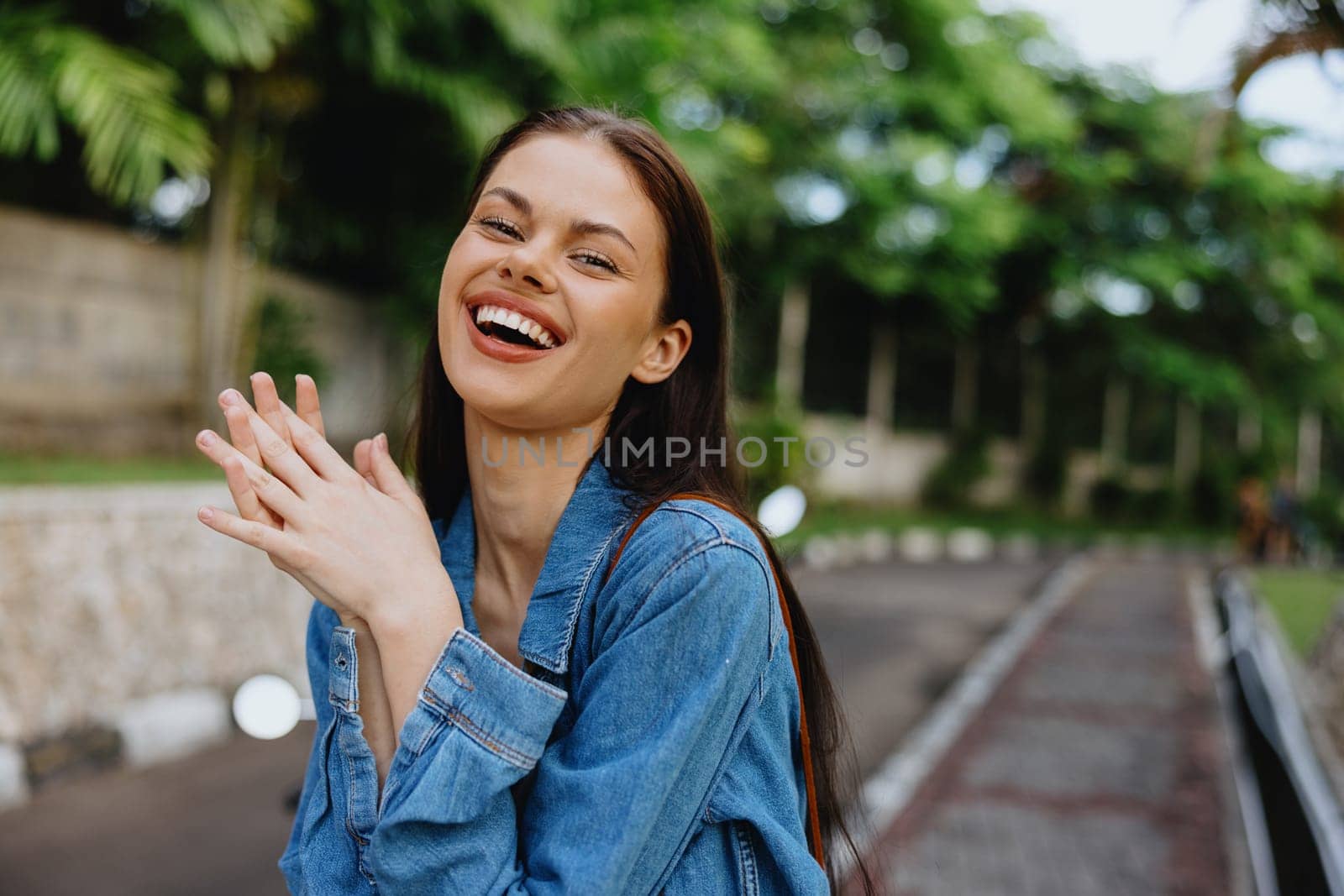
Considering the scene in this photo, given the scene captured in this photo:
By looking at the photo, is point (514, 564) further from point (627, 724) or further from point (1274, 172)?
point (1274, 172)

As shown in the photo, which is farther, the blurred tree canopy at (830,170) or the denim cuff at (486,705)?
the blurred tree canopy at (830,170)

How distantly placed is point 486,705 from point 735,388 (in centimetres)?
73

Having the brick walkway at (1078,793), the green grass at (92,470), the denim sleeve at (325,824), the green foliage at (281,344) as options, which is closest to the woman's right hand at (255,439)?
the denim sleeve at (325,824)

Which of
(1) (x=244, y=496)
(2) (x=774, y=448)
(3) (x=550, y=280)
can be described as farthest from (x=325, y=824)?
(2) (x=774, y=448)

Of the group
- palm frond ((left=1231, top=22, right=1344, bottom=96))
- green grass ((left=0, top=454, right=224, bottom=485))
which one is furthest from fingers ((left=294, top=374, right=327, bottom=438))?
palm frond ((left=1231, top=22, right=1344, bottom=96))

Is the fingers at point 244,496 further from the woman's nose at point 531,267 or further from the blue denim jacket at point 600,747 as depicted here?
the woman's nose at point 531,267

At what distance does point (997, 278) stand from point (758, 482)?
12229mm

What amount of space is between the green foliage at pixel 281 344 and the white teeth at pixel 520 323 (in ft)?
24.4

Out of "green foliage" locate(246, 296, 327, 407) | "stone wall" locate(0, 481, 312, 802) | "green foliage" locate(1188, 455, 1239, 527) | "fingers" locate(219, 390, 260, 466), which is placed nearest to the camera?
"fingers" locate(219, 390, 260, 466)

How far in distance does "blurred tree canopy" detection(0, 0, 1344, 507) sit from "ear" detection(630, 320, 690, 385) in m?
0.35

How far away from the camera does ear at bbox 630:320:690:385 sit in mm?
1386

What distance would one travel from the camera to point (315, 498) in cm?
114

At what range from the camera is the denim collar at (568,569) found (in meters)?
1.20

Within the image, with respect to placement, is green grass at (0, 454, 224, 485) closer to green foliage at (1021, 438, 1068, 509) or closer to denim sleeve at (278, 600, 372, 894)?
denim sleeve at (278, 600, 372, 894)
